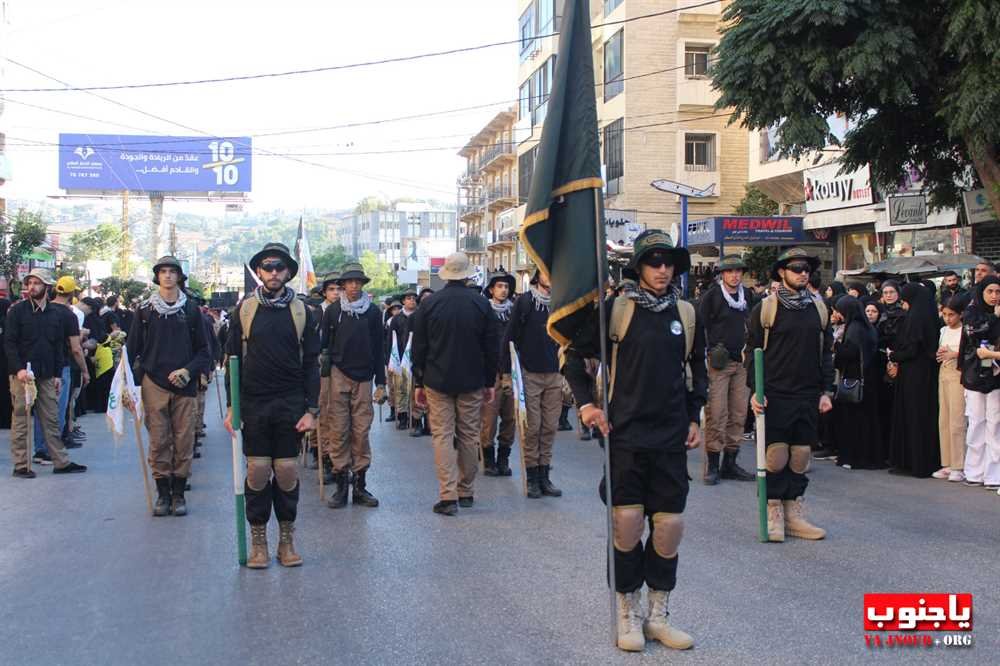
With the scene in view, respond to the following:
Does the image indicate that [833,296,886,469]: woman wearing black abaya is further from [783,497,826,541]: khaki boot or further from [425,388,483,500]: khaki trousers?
[425,388,483,500]: khaki trousers

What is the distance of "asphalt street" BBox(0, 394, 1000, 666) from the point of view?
5434mm

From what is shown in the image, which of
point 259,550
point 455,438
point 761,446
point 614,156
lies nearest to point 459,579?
point 259,550

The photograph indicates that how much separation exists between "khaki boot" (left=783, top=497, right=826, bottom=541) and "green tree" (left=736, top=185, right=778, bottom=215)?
925 inches

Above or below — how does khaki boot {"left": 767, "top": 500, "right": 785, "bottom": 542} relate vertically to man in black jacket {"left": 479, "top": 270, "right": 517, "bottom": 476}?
below

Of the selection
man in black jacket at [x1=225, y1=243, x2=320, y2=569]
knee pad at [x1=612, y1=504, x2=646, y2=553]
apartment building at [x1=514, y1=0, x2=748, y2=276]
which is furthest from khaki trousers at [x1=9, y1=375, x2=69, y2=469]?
apartment building at [x1=514, y1=0, x2=748, y2=276]

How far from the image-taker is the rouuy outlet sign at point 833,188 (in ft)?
76.9

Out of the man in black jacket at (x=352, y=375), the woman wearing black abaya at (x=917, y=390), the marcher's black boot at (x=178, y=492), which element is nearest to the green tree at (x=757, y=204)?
the woman wearing black abaya at (x=917, y=390)

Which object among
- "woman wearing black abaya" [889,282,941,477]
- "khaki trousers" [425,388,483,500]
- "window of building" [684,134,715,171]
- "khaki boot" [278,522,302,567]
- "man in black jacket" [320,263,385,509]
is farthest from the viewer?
"window of building" [684,134,715,171]

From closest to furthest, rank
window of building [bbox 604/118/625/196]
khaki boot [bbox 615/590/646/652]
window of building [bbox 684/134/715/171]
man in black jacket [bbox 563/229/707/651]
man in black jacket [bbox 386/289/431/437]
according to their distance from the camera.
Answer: khaki boot [bbox 615/590/646/652] < man in black jacket [bbox 563/229/707/651] < man in black jacket [bbox 386/289/431/437] < window of building [bbox 684/134/715/171] < window of building [bbox 604/118/625/196]

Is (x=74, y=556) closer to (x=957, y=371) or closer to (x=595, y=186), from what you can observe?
(x=595, y=186)

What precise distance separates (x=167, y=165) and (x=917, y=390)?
69.1 m

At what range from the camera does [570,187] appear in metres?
5.52

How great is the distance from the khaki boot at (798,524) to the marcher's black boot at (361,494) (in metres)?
3.52

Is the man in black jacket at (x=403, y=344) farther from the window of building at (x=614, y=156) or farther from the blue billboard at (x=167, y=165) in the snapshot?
the blue billboard at (x=167, y=165)
